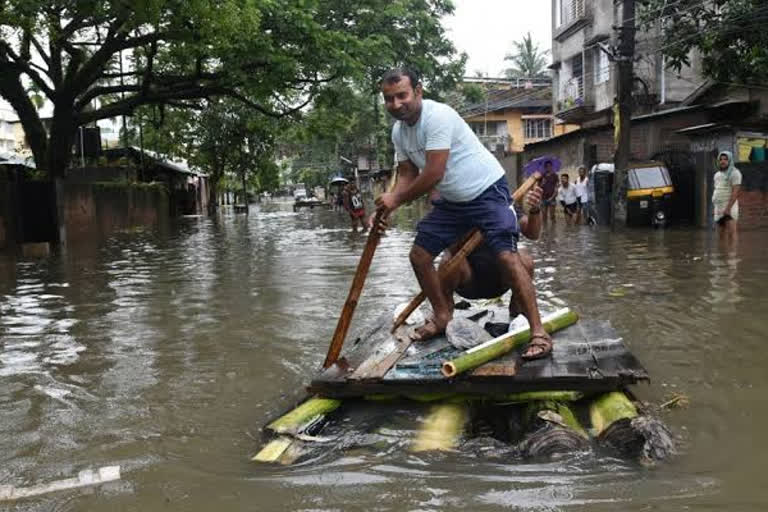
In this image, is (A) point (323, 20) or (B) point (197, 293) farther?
(A) point (323, 20)

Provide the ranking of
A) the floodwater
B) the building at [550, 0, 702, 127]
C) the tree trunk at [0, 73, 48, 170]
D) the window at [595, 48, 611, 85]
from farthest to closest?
the window at [595, 48, 611, 85] → the building at [550, 0, 702, 127] → the tree trunk at [0, 73, 48, 170] → the floodwater

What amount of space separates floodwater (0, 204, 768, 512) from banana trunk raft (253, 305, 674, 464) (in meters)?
0.08

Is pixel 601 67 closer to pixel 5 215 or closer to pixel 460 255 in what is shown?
pixel 5 215

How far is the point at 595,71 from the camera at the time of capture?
88.5ft

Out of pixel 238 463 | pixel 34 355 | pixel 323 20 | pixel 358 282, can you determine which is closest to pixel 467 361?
pixel 358 282

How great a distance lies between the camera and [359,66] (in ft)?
52.8

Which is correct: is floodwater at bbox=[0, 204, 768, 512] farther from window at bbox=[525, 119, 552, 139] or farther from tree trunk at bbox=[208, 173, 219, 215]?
window at bbox=[525, 119, 552, 139]

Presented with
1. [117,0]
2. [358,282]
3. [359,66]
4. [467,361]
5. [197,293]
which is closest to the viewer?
[467,361]

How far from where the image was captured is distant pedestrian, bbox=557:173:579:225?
19297mm

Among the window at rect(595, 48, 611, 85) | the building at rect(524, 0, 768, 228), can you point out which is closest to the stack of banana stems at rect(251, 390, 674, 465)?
the building at rect(524, 0, 768, 228)

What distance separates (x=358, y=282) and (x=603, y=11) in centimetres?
2420

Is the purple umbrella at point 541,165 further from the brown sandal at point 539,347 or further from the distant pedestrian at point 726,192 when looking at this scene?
the distant pedestrian at point 726,192

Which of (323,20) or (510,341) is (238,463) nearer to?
(510,341)

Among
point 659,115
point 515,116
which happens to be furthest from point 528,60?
point 659,115
